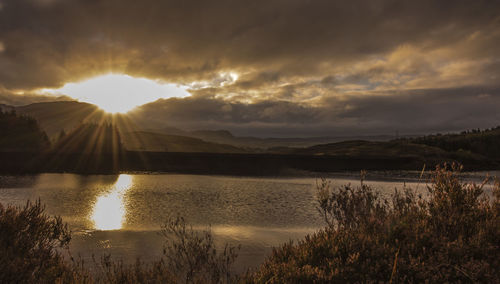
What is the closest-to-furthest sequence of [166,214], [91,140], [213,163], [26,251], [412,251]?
[26,251] → [412,251] → [166,214] → [213,163] → [91,140]

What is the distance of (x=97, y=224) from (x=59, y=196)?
355 inches

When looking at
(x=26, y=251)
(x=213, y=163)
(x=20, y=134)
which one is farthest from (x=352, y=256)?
(x=20, y=134)

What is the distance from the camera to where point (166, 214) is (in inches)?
619

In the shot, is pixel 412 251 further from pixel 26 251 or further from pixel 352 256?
pixel 26 251

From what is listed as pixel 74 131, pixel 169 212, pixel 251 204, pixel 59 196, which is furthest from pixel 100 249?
pixel 74 131


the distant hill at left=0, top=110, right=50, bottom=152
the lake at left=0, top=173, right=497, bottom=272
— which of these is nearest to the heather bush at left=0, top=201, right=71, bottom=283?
the lake at left=0, top=173, right=497, bottom=272

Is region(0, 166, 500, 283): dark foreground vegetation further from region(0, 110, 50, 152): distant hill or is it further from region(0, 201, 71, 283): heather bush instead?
region(0, 110, 50, 152): distant hill

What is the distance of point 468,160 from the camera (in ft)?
199

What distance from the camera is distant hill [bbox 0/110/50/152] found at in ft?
219

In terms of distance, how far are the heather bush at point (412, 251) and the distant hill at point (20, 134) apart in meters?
75.0

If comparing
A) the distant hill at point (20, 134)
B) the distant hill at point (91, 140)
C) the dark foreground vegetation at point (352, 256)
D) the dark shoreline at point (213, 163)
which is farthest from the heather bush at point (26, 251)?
the distant hill at point (20, 134)

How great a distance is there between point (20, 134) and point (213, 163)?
50.3 metres

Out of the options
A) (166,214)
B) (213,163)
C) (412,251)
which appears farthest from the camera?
(213,163)

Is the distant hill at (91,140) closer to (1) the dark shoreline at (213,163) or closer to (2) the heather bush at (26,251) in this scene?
(1) the dark shoreline at (213,163)
